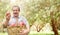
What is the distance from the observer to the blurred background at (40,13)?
2.09 meters

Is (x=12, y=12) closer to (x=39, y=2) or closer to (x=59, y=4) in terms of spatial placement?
(x=39, y=2)

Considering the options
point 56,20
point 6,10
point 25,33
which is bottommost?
point 25,33

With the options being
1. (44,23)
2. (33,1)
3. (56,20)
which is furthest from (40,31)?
(33,1)

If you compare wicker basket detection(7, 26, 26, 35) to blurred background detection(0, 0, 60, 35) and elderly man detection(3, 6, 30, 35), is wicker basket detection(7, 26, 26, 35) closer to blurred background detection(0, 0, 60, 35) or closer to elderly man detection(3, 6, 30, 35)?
elderly man detection(3, 6, 30, 35)

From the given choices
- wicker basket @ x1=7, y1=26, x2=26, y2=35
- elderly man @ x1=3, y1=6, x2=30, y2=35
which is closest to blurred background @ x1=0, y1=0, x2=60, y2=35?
elderly man @ x1=3, y1=6, x2=30, y2=35

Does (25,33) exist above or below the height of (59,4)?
below

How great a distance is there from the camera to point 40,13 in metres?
2.13

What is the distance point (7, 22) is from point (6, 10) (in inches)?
5.8

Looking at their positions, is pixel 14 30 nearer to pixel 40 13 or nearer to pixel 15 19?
pixel 15 19

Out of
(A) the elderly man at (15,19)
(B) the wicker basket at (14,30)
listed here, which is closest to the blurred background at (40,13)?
(A) the elderly man at (15,19)

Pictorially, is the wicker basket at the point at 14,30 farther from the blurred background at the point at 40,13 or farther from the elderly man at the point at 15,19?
the blurred background at the point at 40,13

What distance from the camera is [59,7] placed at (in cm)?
214

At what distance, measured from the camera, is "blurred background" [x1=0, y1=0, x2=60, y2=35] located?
2.09 meters

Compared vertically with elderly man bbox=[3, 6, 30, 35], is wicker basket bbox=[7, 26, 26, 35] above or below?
below
